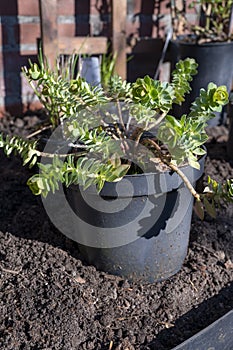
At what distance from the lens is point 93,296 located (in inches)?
46.4

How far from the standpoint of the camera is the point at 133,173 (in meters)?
1.17

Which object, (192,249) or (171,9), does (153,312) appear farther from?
(171,9)

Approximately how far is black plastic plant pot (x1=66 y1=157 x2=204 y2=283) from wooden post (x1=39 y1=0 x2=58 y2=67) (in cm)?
111

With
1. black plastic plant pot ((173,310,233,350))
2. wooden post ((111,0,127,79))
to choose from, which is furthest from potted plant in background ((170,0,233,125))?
black plastic plant pot ((173,310,233,350))

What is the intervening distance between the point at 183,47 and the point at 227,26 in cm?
40

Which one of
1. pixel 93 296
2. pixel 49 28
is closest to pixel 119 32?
pixel 49 28

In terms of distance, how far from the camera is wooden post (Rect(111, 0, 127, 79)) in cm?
219

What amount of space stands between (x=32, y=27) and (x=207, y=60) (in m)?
0.89

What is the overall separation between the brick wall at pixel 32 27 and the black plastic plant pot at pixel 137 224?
1.21 metres

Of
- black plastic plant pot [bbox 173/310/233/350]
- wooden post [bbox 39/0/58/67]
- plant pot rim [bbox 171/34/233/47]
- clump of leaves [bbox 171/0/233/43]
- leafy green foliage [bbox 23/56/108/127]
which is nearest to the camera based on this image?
black plastic plant pot [bbox 173/310/233/350]

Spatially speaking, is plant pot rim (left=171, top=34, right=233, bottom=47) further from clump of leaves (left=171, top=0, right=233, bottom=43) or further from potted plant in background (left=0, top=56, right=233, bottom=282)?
potted plant in background (left=0, top=56, right=233, bottom=282)

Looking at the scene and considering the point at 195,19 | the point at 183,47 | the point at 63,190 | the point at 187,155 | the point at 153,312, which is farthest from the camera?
the point at 195,19

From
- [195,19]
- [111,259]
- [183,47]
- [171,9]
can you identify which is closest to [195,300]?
[111,259]

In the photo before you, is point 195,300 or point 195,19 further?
point 195,19
